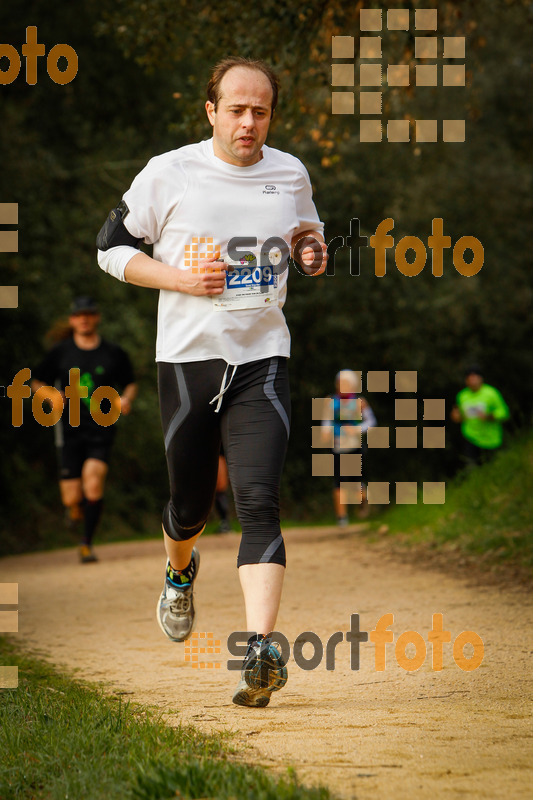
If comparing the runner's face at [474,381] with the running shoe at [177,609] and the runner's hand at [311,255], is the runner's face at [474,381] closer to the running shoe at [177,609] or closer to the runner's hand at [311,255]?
the running shoe at [177,609]

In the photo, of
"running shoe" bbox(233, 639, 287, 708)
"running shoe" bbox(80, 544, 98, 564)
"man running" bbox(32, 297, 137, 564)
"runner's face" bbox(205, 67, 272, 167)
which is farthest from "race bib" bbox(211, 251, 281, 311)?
"running shoe" bbox(80, 544, 98, 564)

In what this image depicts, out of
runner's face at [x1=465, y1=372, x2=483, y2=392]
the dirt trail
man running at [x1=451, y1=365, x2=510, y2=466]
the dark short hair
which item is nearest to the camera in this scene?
the dirt trail

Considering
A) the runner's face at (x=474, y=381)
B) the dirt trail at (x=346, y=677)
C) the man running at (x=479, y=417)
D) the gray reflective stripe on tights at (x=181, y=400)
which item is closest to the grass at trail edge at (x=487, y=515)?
the dirt trail at (x=346, y=677)

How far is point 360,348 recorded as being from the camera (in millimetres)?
24172

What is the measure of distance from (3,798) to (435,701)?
5.48 ft

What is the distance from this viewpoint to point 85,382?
9.86m

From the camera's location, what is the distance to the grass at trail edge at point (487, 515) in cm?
885

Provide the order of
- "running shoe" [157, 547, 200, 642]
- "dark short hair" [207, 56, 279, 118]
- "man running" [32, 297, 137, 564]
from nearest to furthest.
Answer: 1. "dark short hair" [207, 56, 279, 118]
2. "running shoe" [157, 547, 200, 642]
3. "man running" [32, 297, 137, 564]

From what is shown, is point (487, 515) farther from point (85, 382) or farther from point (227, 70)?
point (227, 70)

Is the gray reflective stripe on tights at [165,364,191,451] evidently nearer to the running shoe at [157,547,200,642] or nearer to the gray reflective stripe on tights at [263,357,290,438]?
the gray reflective stripe on tights at [263,357,290,438]

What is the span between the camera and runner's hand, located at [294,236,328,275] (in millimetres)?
4188

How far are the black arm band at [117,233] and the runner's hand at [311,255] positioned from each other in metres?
0.65

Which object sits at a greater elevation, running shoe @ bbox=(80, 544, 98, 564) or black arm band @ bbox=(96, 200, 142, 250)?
black arm band @ bbox=(96, 200, 142, 250)

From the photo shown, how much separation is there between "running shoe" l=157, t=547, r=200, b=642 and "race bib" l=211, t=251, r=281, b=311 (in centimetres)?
140
